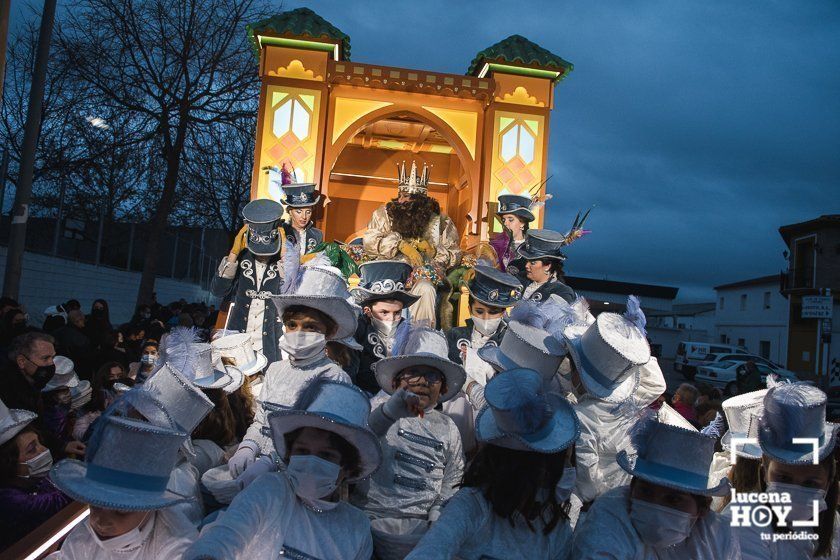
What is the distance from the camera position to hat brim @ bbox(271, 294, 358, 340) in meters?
3.81

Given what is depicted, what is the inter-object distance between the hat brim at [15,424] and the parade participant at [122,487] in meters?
1.45

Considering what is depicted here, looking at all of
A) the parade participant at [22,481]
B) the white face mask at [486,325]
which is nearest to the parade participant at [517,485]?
the parade participant at [22,481]

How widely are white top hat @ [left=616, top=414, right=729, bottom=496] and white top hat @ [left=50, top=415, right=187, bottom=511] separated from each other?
153cm

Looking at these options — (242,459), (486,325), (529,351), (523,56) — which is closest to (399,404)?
(242,459)

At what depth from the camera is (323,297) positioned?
3.79 metres

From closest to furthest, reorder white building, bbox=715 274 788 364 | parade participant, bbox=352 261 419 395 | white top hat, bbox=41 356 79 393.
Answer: parade participant, bbox=352 261 419 395
white top hat, bbox=41 356 79 393
white building, bbox=715 274 788 364

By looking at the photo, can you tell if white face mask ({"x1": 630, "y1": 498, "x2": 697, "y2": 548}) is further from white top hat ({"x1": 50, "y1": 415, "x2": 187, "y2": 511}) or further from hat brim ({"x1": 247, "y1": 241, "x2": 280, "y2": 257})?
hat brim ({"x1": 247, "y1": 241, "x2": 280, "y2": 257})

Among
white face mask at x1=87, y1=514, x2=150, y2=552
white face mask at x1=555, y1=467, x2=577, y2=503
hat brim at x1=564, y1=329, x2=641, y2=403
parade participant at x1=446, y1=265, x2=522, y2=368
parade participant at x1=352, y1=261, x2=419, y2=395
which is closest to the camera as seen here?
white face mask at x1=87, y1=514, x2=150, y2=552

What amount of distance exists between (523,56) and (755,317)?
3530cm

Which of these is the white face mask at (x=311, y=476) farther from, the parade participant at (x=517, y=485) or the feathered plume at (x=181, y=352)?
the feathered plume at (x=181, y=352)

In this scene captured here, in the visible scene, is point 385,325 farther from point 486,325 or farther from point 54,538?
point 54,538

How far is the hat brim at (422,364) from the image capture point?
3.53 meters

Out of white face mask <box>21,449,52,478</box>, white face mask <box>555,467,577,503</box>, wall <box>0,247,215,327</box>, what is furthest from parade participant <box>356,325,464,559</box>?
wall <box>0,247,215,327</box>

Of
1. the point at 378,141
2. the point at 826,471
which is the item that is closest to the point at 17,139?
the point at 378,141
